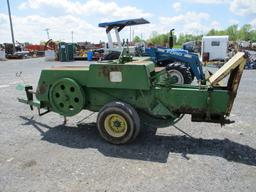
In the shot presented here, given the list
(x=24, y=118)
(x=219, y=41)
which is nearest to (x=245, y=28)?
(x=219, y=41)

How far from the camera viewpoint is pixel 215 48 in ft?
70.2

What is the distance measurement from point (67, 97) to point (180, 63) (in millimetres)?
5659

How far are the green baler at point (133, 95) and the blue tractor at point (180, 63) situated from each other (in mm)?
4326

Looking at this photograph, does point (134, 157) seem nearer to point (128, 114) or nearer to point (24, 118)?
point (128, 114)

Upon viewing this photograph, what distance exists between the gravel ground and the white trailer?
16317mm

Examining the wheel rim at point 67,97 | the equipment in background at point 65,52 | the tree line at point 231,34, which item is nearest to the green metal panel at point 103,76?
the wheel rim at point 67,97

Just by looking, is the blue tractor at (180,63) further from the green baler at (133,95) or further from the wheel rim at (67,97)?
the wheel rim at (67,97)

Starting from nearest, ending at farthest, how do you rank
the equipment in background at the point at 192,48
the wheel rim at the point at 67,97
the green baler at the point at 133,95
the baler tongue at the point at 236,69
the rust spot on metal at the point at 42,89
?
the baler tongue at the point at 236,69, the green baler at the point at 133,95, the wheel rim at the point at 67,97, the rust spot on metal at the point at 42,89, the equipment in background at the point at 192,48

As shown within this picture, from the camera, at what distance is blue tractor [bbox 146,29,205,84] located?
8.95 metres

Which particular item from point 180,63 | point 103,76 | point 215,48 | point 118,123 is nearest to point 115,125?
point 118,123

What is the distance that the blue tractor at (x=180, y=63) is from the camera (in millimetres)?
8945

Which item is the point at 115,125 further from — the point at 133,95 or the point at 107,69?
the point at 107,69

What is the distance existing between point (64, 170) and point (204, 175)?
1.79 m

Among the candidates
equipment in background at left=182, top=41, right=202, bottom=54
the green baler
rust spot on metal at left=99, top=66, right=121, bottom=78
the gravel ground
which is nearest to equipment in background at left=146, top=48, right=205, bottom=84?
the gravel ground
